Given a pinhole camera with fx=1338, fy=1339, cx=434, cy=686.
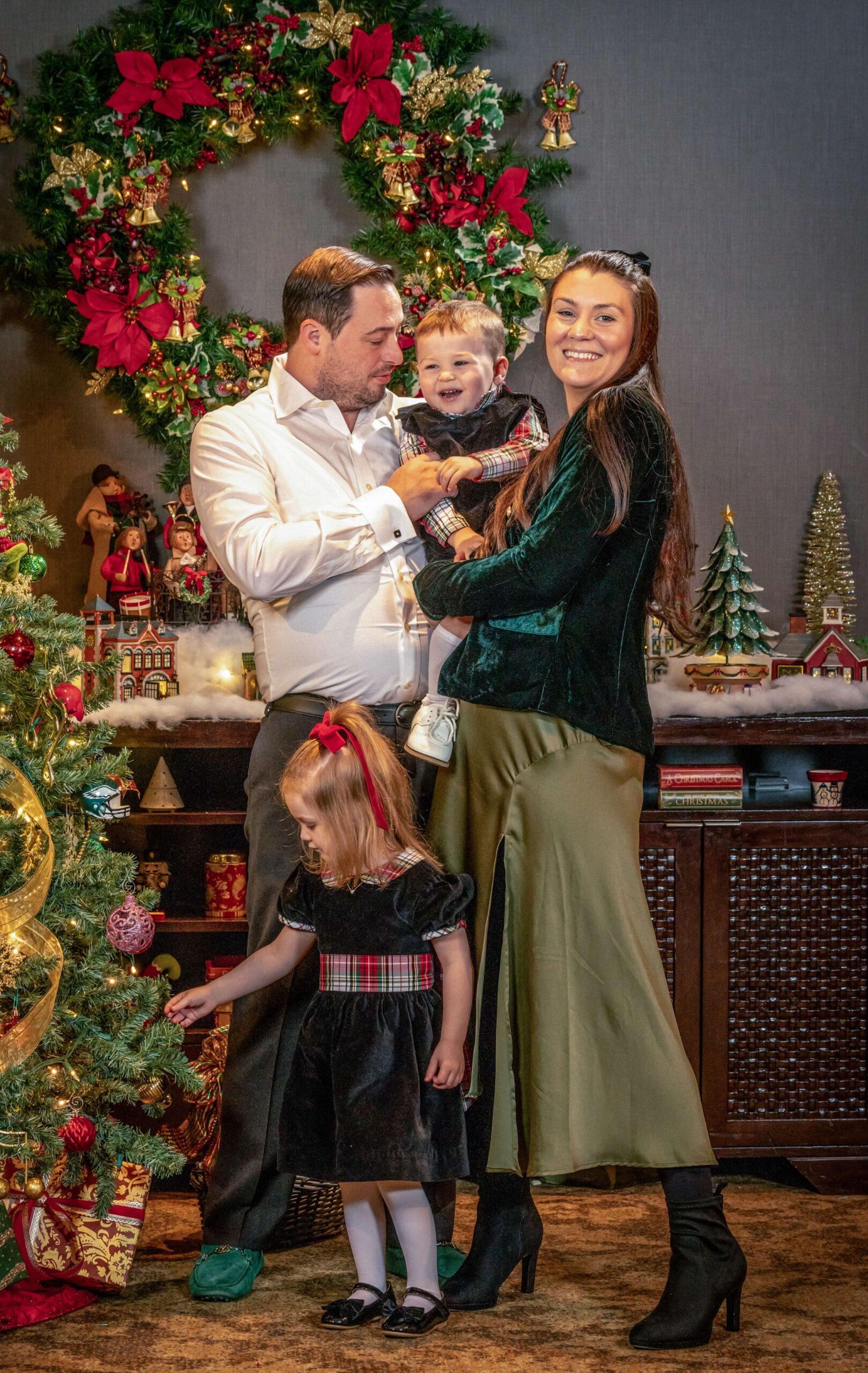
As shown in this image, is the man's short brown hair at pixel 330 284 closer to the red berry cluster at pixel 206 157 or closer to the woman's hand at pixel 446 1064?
the red berry cluster at pixel 206 157

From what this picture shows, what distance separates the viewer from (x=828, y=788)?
3.10 metres

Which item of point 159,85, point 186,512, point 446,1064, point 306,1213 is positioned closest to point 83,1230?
point 306,1213

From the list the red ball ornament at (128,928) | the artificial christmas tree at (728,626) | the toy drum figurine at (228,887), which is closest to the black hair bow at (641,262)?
the artificial christmas tree at (728,626)

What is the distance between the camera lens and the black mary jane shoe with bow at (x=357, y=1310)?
2.24 metres

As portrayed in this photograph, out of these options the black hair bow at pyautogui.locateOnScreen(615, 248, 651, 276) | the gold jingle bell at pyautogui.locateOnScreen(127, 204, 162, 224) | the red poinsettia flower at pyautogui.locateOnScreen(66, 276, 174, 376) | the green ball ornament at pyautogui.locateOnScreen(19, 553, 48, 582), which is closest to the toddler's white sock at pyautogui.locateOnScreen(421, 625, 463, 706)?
the black hair bow at pyautogui.locateOnScreen(615, 248, 651, 276)

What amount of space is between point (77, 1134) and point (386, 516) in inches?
48.4

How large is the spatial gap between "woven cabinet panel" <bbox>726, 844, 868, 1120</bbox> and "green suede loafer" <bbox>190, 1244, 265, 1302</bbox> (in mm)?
1175

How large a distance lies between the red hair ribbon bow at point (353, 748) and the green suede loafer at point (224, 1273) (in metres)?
0.89

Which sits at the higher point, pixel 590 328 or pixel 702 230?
pixel 702 230

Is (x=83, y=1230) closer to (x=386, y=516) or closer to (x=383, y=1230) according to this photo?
(x=383, y=1230)

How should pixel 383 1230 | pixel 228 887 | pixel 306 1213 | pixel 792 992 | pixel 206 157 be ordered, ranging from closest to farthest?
pixel 383 1230, pixel 306 1213, pixel 792 992, pixel 228 887, pixel 206 157

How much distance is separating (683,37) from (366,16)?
860 millimetres

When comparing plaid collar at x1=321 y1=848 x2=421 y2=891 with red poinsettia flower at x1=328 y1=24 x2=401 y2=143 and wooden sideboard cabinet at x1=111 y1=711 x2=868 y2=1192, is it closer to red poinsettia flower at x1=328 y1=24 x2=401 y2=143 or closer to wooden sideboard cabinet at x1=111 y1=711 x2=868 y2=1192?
wooden sideboard cabinet at x1=111 y1=711 x2=868 y2=1192

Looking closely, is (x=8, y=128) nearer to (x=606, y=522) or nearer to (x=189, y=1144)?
(x=606, y=522)
